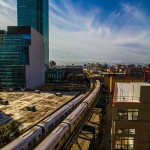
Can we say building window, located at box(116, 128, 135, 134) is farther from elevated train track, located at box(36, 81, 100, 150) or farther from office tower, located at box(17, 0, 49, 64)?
office tower, located at box(17, 0, 49, 64)

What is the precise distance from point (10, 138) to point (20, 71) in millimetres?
67706

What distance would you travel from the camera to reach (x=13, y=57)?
91.4m

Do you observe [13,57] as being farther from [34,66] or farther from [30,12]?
[30,12]

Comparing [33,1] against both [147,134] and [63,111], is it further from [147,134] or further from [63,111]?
[147,134]

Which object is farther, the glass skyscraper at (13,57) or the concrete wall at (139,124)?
the glass skyscraper at (13,57)

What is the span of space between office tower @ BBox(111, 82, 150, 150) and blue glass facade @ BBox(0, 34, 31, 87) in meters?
77.3

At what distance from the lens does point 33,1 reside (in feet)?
559

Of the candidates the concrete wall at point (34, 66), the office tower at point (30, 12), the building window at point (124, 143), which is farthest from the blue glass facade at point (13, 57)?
the office tower at point (30, 12)

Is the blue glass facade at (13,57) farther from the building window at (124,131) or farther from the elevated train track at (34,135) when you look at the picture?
the building window at (124,131)

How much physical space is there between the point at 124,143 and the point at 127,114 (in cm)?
300

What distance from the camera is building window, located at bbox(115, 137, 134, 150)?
Result: 19.9 m

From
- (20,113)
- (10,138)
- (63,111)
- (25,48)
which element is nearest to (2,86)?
(25,48)

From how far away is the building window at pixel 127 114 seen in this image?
64.2 ft

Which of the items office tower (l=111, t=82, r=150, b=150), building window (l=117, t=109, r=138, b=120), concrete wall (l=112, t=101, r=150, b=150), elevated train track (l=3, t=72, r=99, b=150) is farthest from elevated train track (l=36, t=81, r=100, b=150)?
building window (l=117, t=109, r=138, b=120)
